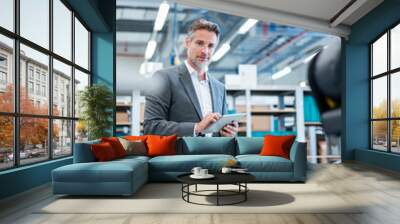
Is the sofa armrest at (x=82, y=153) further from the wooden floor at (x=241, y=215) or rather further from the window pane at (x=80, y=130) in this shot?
the window pane at (x=80, y=130)

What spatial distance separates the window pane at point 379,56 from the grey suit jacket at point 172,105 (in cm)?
356

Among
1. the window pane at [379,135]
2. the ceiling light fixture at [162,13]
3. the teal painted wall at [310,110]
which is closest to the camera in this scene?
the ceiling light fixture at [162,13]

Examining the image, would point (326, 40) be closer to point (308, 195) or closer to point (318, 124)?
point (318, 124)

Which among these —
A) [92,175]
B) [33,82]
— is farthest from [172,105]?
[92,175]

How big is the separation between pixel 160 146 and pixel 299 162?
6.98 feet

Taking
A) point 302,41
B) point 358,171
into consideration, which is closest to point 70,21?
point 358,171

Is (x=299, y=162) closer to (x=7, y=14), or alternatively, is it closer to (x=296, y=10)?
(x=296, y=10)

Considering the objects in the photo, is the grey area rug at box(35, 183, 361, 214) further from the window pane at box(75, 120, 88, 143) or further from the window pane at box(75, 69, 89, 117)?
the window pane at box(75, 69, 89, 117)

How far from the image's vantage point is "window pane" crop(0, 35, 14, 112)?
172 inches

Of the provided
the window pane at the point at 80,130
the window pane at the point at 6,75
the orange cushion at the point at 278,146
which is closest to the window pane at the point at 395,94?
the orange cushion at the point at 278,146

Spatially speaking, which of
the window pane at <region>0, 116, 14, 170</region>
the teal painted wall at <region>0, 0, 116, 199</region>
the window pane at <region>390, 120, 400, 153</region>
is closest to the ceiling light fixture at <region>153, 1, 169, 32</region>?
the teal painted wall at <region>0, 0, 116, 199</region>

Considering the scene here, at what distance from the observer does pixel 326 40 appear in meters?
12.7

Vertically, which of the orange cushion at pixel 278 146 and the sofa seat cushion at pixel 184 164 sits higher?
the orange cushion at pixel 278 146

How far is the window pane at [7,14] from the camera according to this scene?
4348mm
